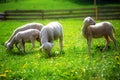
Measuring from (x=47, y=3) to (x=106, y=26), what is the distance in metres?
46.2

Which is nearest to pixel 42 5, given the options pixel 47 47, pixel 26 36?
pixel 26 36

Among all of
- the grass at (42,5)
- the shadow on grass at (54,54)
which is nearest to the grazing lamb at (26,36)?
the shadow on grass at (54,54)

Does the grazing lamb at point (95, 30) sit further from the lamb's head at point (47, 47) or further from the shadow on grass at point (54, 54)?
the lamb's head at point (47, 47)

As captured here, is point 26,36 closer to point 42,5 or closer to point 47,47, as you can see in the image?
point 47,47

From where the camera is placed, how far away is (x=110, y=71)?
8406 mm

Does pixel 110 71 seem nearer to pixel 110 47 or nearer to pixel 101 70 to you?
pixel 101 70

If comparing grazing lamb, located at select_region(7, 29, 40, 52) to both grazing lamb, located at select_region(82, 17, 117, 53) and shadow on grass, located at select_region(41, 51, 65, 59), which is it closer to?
shadow on grass, located at select_region(41, 51, 65, 59)

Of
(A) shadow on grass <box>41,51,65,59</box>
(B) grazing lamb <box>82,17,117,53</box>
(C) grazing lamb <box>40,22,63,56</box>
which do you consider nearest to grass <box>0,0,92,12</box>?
(C) grazing lamb <box>40,22,63,56</box>

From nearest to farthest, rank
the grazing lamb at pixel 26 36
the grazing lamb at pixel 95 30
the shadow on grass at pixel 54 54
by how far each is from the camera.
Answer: the shadow on grass at pixel 54 54 < the grazing lamb at pixel 95 30 < the grazing lamb at pixel 26 36

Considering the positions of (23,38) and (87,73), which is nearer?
(87,73)

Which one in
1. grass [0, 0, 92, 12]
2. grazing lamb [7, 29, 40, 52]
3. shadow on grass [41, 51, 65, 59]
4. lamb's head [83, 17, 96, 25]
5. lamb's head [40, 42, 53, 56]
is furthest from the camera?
grass [0, 0, 92, 12]

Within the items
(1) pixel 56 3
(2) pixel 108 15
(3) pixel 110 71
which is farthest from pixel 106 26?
(1) pixel 56 3

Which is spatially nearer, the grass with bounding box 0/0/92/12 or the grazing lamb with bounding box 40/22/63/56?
the grazing lamb with bounding box 40/22/63/56

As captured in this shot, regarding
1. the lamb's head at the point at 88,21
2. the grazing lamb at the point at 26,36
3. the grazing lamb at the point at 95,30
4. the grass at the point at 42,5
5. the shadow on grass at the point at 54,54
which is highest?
the lamb's head at the point at 88,21
